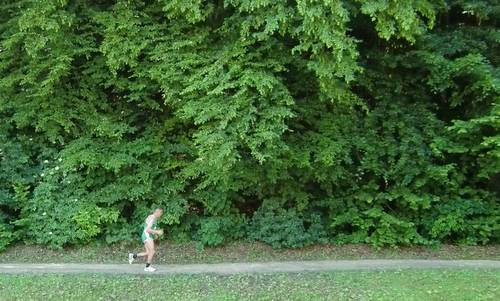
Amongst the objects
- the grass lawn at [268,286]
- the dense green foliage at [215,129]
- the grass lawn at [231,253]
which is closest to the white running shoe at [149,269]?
the grass lawn at [268,286]

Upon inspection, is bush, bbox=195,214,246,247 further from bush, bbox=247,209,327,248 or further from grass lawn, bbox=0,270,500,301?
grass lawn, bbox=0,270,500,301

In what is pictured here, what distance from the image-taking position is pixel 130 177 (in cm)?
1070

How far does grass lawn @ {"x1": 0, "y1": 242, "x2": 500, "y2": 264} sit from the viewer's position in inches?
398

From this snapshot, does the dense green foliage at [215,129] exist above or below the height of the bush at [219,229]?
above

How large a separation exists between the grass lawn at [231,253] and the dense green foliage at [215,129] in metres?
0.20

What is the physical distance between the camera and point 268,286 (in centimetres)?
827

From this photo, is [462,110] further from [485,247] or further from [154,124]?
[154,124]

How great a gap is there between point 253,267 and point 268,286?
1.15 metres

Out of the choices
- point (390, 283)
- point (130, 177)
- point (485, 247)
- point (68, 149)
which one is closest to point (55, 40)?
point (68, 149)

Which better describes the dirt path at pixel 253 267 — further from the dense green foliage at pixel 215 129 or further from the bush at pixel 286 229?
the dense green foliage at pixel 215 129

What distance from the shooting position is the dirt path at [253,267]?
917 cm

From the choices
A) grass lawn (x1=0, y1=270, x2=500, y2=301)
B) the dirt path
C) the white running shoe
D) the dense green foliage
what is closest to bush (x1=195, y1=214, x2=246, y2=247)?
the dense green foliage

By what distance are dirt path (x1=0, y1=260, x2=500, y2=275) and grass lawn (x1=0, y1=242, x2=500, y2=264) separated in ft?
1.21

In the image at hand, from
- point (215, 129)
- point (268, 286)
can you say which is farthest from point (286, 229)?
point (215, 129)
